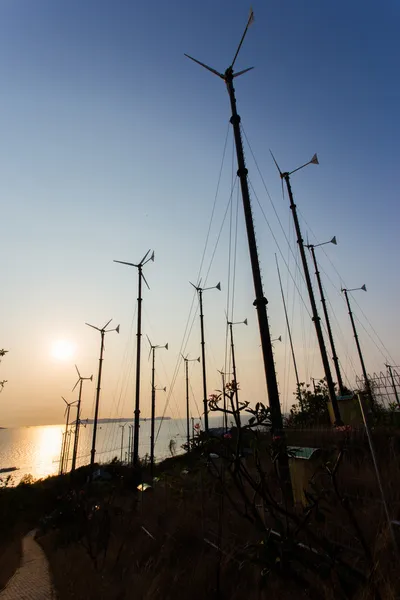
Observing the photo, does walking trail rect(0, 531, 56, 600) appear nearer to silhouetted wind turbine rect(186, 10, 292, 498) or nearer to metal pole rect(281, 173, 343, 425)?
silhouetted wind turbine rect(186, 10, 292, 498)

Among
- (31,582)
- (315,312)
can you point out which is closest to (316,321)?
(315,312)

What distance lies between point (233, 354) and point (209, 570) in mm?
34374

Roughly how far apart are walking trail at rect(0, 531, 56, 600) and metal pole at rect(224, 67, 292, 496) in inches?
317

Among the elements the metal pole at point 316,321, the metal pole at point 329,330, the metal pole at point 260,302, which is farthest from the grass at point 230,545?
the metal pole at point 329,330

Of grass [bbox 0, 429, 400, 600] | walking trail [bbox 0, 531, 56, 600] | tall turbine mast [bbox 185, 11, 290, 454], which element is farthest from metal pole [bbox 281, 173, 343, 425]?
walking trail [bbox 0, 531, 56, 600]

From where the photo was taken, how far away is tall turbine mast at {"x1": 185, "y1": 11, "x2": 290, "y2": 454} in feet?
24.8

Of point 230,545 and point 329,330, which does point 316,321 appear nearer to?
point 329,330

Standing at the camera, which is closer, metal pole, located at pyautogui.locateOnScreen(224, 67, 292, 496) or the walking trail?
metal pole, located at pyautogui.locateOnScreen(224, 67, 292, 496)

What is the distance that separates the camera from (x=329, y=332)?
24.2 metres

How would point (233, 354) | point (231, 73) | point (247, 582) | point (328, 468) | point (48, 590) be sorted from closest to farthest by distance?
point (328, 468) → point (247, 582) → point (48, 590) → point (231, 73) → point (233, 354)

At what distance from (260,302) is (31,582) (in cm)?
1330

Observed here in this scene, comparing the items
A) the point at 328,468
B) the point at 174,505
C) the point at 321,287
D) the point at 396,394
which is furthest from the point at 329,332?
the point at 328,468

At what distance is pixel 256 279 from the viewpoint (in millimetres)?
9219

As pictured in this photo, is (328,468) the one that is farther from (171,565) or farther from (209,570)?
(171,565)
